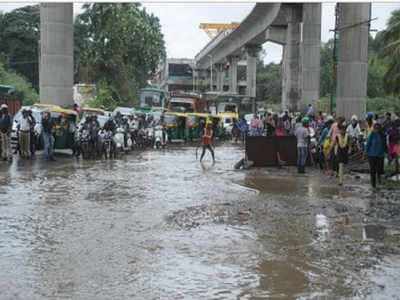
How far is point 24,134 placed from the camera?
2086cm

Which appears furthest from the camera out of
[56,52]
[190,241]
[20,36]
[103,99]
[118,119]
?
[20,36]

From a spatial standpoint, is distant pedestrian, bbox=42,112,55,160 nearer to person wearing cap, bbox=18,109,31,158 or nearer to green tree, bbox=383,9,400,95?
person wearing cap, bbox=18,109,31,158

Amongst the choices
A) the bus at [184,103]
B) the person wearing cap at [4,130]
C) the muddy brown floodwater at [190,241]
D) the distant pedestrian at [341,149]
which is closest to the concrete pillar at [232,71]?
the bus at [184,103]

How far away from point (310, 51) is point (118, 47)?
15.1m

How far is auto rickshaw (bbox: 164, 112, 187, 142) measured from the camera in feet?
116

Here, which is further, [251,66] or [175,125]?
[251,66]

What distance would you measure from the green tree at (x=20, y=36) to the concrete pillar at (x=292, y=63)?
2976 centimetres

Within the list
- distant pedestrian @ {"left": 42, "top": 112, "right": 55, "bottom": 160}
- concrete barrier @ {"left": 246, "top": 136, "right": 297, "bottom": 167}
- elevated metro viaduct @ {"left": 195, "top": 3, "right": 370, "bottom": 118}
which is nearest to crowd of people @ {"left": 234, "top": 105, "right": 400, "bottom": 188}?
concrete barrier @ {"left": 246, "top": 136, "right": 297, "bottom": 167}

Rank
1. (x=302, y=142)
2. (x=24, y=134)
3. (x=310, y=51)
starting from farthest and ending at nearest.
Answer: (x=310, y=51), (x=24, y=134), (x=302, y=142)

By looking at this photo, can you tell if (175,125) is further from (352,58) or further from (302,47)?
(302,47)

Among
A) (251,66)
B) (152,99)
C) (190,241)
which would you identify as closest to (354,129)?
(190,241)

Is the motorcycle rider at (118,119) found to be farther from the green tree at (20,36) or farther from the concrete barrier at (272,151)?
the green tree at (20,36)

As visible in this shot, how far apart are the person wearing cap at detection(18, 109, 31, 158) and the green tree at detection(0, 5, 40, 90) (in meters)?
46.4

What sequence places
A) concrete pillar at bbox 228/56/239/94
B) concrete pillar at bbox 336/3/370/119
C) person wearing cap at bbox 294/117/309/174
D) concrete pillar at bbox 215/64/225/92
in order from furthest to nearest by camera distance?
concrete pillar at bbox 215/64/225/92 → concrete pillar at bbox 228/56/239/94 → concrete pillar at bbox 336/3/370/119 → person wearing cap at bbox 294/117/309/174
